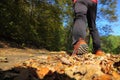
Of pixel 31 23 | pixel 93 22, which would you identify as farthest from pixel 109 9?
pixel 93 22

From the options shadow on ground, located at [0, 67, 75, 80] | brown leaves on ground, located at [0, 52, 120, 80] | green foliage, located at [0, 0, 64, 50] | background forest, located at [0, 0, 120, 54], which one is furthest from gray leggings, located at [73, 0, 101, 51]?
green foliage, located at [0, 0, 64, 50]

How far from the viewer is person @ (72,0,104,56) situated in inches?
201

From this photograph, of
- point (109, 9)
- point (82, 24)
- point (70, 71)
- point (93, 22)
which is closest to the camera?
point (70, 71)

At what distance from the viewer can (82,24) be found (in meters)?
5.52

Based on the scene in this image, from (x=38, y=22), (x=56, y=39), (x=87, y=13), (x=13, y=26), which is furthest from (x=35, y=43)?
(x=87, y=13)

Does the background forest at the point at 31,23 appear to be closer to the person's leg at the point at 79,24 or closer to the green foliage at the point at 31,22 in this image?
the green foliage at the point at 31,22

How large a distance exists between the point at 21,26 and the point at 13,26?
66.2 inches

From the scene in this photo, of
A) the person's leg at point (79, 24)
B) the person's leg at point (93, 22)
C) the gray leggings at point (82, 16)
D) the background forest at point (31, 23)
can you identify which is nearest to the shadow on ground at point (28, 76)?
the person's leg at point (79, 24)

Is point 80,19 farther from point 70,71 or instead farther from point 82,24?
point 70,71

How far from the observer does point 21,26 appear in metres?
25.0

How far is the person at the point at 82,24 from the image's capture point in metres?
5.12

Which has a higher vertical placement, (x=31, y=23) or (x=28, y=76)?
(x=28, y=76)

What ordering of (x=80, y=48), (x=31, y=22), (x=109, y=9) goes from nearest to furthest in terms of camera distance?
(x=80, y=48)
(x=31, y=22)
(x=109, y=9)

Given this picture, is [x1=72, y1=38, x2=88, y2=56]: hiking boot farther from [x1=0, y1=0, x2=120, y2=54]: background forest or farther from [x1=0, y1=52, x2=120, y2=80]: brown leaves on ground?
[x1=0, y1=0, x2=120, y2=54]: background forest
